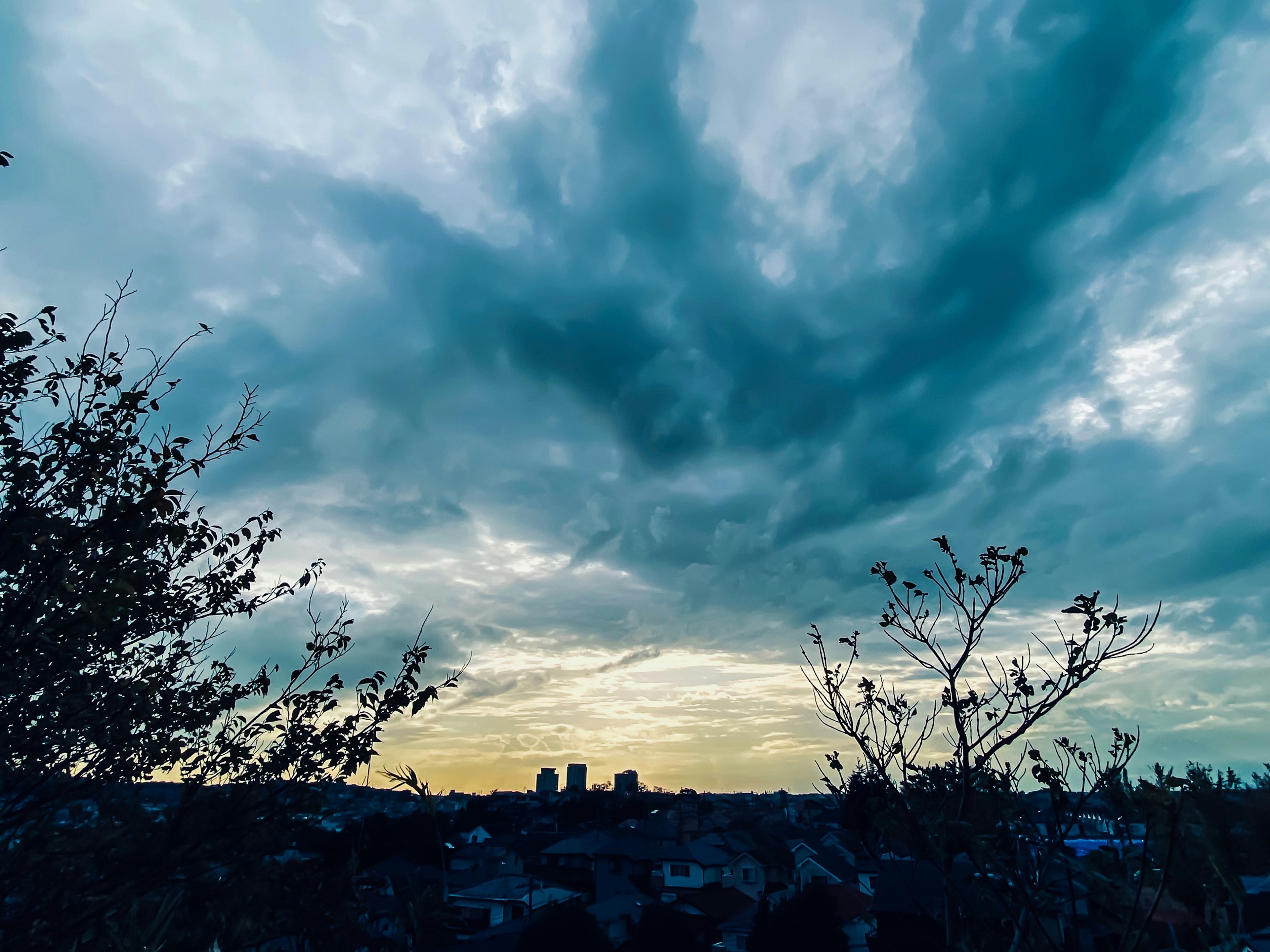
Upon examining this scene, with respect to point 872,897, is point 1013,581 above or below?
above

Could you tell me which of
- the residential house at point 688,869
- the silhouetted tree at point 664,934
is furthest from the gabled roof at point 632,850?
the silhouetted tree at point 664,934

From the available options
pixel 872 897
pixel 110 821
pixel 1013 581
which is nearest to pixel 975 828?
pixel 1013 581

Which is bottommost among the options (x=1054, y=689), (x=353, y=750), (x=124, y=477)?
(x=353, y=750)

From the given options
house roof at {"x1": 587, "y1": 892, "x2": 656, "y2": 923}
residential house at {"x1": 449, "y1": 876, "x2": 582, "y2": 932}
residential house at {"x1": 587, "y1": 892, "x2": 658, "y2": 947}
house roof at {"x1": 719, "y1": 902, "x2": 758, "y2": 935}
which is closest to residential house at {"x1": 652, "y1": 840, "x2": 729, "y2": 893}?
house roof at {"x1": 587, "y1": 892, "x2": 656, "y2": 923}

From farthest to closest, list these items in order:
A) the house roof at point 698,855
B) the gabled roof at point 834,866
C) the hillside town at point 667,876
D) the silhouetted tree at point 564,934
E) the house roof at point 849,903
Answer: the house roof at point 698,855
the gabled roof at point 834,866
the house roof at point 849,903
the silhouetted tree at point 564,934
the hillside town at point 667,876

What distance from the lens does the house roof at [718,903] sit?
45781 millimetres

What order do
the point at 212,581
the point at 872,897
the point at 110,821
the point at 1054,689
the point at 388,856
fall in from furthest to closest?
the point at 388,856, the point at 872,897, the point at 212,581, the point at 1054,689, the point at 110,821

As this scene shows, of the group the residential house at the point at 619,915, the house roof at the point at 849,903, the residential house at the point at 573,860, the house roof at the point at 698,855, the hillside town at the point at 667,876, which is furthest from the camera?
the residential house at the point at 573,860

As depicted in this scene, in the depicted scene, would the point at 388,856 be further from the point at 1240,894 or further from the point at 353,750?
the point at 1240,894

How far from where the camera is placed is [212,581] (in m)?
8.79

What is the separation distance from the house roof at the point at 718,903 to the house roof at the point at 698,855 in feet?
17.1

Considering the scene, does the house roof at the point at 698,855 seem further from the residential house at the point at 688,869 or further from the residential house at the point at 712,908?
the residential house at the point at 712,908

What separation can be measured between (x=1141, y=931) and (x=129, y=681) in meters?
8.85

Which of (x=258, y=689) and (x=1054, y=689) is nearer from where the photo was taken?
(x=1054, y=689)
